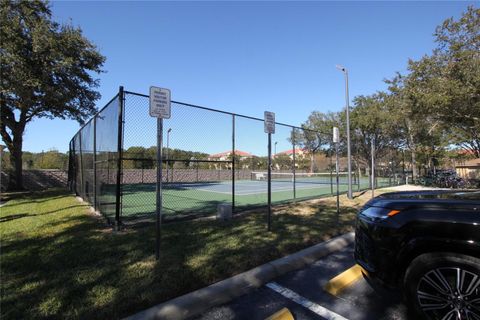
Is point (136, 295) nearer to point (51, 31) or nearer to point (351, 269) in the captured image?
point (351, 269)

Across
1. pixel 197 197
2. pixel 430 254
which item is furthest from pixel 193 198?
pixel 430 254

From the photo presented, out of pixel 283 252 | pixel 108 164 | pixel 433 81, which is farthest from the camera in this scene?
pixel 433 81

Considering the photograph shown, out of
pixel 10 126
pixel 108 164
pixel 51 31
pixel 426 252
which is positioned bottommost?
pixel 426 252

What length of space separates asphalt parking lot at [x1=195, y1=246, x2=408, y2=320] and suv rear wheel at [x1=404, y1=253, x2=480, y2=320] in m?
0.46

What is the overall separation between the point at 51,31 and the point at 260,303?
19707mm

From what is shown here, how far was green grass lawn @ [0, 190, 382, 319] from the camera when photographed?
3.10m

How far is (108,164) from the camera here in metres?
7.03

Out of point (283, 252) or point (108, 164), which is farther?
point (108, 164)

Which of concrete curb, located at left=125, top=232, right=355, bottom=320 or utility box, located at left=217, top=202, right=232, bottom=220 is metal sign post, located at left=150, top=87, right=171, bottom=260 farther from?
utility box, located at left=217, top=202, right=232, bottom=220

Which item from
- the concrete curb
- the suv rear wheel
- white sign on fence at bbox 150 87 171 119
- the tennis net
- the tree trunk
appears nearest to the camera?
the suv rear wheel

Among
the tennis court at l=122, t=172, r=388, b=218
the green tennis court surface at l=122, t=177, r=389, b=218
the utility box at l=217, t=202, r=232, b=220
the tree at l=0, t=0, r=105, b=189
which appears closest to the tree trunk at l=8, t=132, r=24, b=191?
the tree at l=0, t=0, r=105, b=189

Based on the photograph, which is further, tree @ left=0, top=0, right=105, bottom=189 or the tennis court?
tree @ left=0, top=0, right=105, bottom=189

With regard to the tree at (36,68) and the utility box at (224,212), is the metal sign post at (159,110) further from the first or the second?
the tree at (36,68)

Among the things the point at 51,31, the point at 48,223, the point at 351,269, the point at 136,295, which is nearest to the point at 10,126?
the point at 51,31
